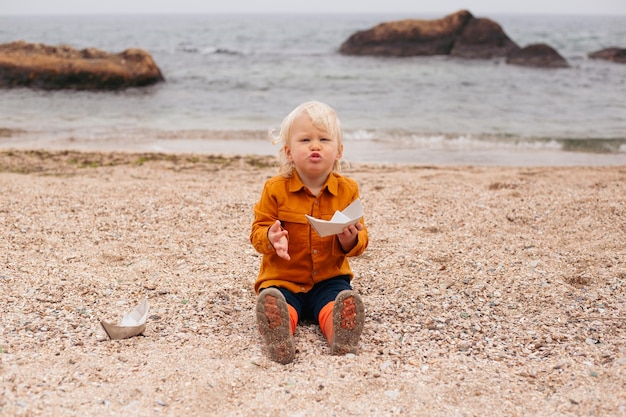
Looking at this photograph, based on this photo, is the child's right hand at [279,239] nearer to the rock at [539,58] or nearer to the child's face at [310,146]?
the child's face at [310,146]

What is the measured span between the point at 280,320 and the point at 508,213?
314 cm

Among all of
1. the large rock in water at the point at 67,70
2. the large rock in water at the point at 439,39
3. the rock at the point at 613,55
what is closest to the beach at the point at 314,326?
the large rock in water at the point at 67,70

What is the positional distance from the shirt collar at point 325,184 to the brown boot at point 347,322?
63 centimetres

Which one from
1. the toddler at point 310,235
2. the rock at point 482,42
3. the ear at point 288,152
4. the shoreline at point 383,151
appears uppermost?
the rock at point 482,42

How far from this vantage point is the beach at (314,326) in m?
2.57

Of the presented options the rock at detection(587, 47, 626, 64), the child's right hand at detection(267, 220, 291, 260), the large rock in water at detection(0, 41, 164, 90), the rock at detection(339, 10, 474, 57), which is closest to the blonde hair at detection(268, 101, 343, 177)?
the child's right hand at detection(267, 220, 291, 260)

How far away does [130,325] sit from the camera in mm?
3174

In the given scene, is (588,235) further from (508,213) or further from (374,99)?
(374,99)

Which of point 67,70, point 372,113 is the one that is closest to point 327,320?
point 372,113

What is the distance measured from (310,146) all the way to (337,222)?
1.66 ft

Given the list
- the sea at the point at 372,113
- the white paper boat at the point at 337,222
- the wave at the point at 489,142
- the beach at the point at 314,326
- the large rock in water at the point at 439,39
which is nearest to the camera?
the beach at the point at 314,326

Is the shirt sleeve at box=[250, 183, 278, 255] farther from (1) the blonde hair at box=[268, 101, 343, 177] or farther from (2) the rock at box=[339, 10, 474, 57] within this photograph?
(2) the rock at box=[339, 10, 474, 57]

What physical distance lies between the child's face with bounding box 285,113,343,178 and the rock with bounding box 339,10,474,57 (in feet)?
87.3

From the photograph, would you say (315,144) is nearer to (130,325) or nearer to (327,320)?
(327,320)
